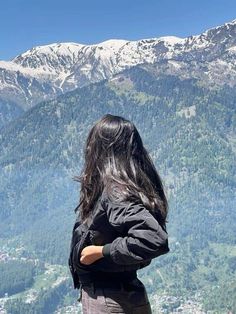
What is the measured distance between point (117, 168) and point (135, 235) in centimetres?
60

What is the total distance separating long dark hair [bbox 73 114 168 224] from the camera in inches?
176

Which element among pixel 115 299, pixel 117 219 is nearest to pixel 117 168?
pixel 117 219

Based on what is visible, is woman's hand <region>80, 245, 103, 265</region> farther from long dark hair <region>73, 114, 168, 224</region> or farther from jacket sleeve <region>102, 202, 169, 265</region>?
long dark hair <region>73, 114, 168, 224</region>

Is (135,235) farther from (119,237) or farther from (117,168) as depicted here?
(117,168)

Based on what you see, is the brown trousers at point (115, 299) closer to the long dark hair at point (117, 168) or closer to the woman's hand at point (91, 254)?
the woman's hand at point (91, 254)

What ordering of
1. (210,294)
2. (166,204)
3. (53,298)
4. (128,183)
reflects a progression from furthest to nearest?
(53,298)
(210,294)
(166,204)
(128,183)

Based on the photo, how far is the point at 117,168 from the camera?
14.9 feet

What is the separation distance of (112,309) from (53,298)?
598ft

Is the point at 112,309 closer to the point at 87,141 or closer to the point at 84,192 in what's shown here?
the point at 84,192

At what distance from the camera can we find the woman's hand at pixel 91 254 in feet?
14.4

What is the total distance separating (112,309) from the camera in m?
4.39

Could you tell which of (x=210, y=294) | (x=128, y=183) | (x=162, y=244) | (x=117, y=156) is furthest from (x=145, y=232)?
(x=210, y=294)

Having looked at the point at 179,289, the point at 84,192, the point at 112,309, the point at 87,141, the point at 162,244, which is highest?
the point at 87,141

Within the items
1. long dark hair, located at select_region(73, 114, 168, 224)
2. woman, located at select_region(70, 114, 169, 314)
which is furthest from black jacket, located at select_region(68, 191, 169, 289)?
long dark hair, located at select_region(73, 114, 168, 224)
